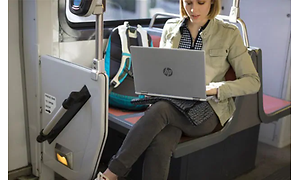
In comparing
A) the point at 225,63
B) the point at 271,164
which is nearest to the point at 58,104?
the point at 225,63

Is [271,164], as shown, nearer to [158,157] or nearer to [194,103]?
[194,103]

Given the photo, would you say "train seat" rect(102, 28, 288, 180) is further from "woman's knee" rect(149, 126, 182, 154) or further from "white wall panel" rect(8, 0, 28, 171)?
"white wall panel" rect(8, 0, 28, 171)

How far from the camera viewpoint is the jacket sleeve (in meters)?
2.26

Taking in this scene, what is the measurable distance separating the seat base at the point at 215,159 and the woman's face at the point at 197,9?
2.81 feet

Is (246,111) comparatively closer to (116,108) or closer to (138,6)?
(116,108)

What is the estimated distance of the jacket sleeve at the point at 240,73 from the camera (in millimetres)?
2264

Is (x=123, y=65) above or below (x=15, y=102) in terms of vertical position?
above

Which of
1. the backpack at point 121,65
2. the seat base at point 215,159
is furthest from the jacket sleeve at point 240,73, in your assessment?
the backpack at point 121,65

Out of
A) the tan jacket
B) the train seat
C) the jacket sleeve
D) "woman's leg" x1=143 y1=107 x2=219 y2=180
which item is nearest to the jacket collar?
the tan jacket

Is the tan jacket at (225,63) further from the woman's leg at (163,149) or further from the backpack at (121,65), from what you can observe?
the backpack at (121,65)

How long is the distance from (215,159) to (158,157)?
0.69 metres

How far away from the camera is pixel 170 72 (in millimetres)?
2119

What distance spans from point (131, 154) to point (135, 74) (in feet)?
1.47

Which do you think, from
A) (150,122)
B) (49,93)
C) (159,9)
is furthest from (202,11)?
(159,9)
